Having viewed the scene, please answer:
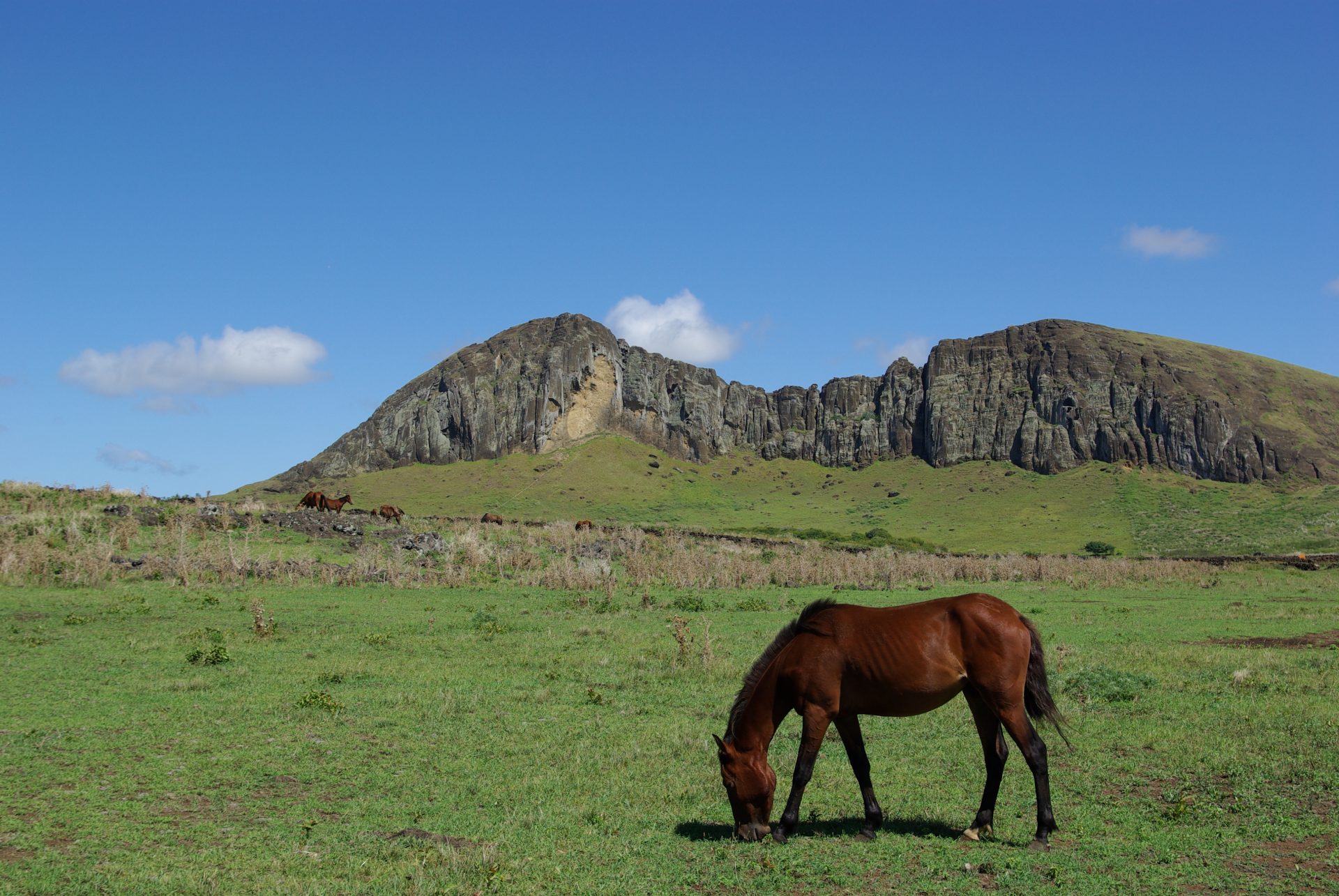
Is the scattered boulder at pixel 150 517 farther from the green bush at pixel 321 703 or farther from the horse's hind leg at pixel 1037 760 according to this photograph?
the horse's hind leg at pixel 1037 760

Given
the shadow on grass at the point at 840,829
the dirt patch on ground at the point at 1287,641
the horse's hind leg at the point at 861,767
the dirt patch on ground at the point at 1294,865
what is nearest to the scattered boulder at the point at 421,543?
the dirt patch on ground at the point at 1287,641

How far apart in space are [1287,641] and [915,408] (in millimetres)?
144693

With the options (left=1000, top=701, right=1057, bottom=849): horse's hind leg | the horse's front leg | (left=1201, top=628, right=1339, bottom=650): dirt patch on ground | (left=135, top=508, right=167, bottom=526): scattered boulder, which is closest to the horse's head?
the horse's front leg

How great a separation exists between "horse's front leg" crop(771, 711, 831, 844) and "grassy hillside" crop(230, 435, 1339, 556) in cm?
7367

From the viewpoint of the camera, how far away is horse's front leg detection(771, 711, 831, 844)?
9156mm

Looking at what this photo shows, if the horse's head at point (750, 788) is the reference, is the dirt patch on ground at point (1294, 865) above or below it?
below

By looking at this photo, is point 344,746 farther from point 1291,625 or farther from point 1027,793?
point 1291,625

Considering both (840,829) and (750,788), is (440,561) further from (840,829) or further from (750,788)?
(750,788)

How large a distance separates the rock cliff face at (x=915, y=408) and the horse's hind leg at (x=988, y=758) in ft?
437

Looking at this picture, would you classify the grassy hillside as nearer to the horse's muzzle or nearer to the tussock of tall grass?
the tussock of tall grass

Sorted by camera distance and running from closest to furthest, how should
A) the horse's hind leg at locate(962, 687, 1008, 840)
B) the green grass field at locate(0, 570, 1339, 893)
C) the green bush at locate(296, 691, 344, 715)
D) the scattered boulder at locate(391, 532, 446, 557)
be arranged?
the green grass field at locate(0, 570, 1339, 893) < the horse's hind leg at locate(962, 687, 1008, 840) < the green bush at locate(296, 691, 344, 715) < the scattered boulder at locate(391, 532, 446, 557)

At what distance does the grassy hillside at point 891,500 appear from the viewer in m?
94.4

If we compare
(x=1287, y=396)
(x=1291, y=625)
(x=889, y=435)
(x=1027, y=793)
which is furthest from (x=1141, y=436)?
(x=1027, y=793)

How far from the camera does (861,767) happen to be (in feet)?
31.0
